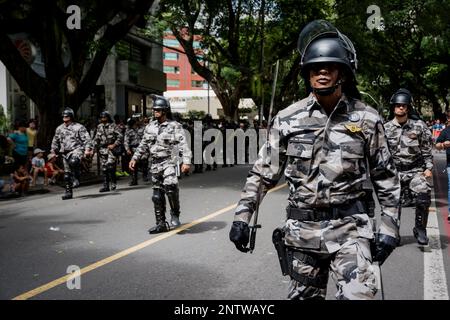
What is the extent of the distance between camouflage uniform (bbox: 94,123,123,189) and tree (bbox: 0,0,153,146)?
7.56 feet

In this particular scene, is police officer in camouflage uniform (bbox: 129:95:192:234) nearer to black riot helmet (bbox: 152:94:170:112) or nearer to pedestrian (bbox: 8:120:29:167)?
black riot helmet (bbox: 152:94:170:112)

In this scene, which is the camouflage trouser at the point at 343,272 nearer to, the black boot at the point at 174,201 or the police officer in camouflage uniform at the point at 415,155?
the police officer in camouflage uniform at the point at 415,155

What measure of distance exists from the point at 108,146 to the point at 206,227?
5744 mm

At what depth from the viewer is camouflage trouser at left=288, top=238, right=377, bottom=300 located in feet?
9.04

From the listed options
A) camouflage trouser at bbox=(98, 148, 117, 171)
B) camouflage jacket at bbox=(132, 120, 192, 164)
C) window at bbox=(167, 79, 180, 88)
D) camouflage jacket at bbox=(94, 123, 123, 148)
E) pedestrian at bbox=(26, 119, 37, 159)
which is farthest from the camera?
window at bbox=(167, 79, 180, 88)

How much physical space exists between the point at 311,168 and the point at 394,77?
121 feet

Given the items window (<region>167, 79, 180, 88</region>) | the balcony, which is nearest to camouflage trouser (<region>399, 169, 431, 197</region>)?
the balcony

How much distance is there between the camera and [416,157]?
21.2 ft

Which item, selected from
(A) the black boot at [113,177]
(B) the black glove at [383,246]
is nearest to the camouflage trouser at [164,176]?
Answer: (B) the black glove at [383,246]
